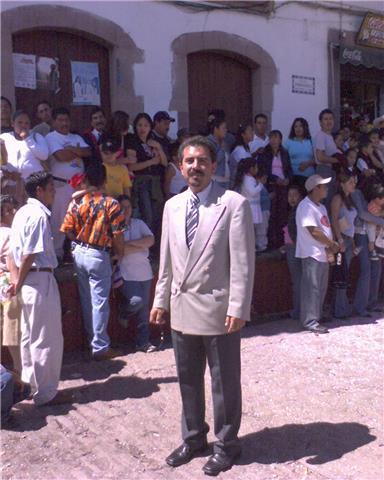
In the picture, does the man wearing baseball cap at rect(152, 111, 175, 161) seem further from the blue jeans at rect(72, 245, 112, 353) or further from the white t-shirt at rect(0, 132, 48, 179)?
the blue jeans at rect(72, 245, 112, 353)

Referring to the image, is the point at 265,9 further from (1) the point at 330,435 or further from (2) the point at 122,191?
(1) the point at 330,435

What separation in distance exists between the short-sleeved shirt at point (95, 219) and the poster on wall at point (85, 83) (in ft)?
10.4

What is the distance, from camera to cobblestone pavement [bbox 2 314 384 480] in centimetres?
422

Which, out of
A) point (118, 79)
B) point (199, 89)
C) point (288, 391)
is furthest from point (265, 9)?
point (288, 391)

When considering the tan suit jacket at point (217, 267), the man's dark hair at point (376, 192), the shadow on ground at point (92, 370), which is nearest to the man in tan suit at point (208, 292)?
the tan suit jacket at point (217, 267)

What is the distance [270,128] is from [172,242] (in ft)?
21.2

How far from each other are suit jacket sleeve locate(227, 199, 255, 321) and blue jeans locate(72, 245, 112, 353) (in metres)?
2.16

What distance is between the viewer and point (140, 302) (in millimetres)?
6398

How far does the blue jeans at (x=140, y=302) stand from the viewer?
21.0 feet

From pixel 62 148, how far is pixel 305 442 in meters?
3.83

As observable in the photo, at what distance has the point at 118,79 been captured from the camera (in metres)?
8.84

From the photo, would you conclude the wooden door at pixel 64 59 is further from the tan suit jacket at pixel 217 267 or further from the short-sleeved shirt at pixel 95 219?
the tan suit jacket at pixel 217 267

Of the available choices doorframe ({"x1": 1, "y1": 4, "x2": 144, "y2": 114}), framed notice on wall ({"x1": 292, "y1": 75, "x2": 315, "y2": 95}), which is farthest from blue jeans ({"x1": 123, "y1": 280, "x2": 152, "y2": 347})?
framed notice on wall ({"x1": 292, "y1": 75, "x2": 315, "y2": 95})

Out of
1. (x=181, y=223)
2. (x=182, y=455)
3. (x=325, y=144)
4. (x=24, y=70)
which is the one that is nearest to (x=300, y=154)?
(x=325, y=144)
